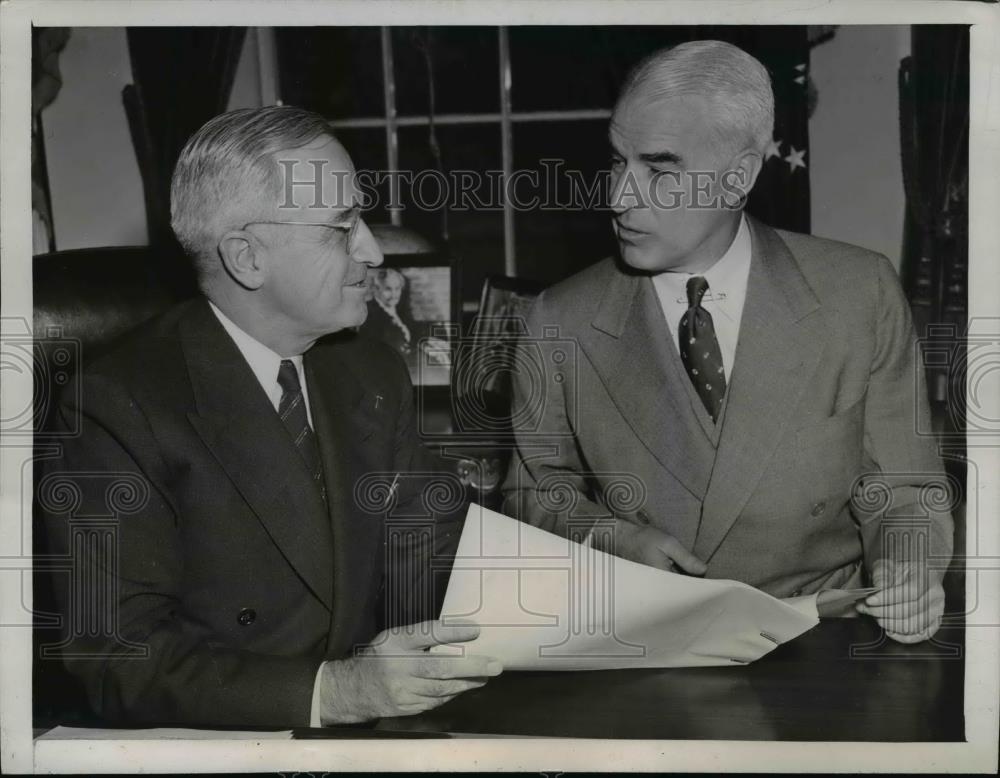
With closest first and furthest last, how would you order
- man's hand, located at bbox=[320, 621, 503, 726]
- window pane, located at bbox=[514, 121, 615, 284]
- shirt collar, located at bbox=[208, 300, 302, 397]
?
man's hand, located at bbox=[320, 621, 503, 726], shirt collar, located at bbox=[208, 300, 302, 397], window pane, located at bbox=[514, 121, 615, 284]

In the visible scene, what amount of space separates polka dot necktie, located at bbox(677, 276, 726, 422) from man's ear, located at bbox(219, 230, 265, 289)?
23.2 inches

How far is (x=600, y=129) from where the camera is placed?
1.37m

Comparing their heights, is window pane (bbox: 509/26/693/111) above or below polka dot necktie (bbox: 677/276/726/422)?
above

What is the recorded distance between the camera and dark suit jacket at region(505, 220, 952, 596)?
49.9 inches

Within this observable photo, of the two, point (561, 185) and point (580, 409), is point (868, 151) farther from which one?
point (580, 409)

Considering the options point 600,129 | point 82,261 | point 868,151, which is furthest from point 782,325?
point 82,261

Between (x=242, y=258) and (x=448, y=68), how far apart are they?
1.48ft

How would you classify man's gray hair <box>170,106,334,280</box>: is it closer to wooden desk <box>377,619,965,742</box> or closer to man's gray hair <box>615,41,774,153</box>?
man's gray hair <box>615,41,774,153</box>

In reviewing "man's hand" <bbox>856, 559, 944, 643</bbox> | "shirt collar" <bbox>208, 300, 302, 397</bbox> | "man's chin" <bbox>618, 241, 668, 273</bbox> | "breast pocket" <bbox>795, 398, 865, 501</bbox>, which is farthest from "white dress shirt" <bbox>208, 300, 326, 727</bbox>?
"man's hand" <bbox>856, 559, 944, 643</bbox>

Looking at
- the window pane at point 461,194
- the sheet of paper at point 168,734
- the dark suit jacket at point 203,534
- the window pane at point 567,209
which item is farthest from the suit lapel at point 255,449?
the window pane at point 567,209

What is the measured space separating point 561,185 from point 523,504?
1.55 ft

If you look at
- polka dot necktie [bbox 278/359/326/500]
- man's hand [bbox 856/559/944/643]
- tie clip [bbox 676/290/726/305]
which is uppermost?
tie clip [bbox 676/290/726/305]

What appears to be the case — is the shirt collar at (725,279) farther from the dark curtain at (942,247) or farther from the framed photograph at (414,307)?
the framed photograph at (414,307)

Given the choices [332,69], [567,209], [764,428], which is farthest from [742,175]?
[332,69]
